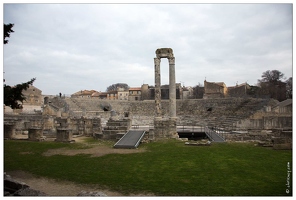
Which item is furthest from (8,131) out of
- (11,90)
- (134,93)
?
(134,93)

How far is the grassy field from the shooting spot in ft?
21.4

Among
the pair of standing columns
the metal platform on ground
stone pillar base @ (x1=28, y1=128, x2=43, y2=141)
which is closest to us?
the metal platform on ground

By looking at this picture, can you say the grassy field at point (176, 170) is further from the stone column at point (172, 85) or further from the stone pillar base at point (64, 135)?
the stone column at point (172, 85)

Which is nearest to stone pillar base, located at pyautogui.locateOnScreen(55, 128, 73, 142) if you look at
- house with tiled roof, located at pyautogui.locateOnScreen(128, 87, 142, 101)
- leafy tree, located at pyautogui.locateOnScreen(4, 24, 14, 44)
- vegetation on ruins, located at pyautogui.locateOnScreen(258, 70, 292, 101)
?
leafy tree, located at pyautogui.locateOnScreen(4, 24, 14, 44)

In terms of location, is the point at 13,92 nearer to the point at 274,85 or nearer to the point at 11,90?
the point at 11,90

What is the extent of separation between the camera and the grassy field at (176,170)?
6531 mm

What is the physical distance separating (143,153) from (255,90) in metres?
36.1

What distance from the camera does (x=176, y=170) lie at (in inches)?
329

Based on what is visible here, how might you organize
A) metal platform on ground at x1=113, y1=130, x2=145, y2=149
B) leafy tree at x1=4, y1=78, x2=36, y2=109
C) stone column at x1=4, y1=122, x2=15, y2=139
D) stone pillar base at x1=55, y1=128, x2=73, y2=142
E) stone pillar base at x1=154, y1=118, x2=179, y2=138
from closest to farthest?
leafy tree at x1=4, y1=78, x2=36, y2=109
metal platform on ground at x1=113, y1=130, x2=145, y2=149
stone pillar base at x1=55, y1=128, x2=73, y2=142
stone column at x1=4, y1=122, x2=15, y2=139
stone pillar base at x1=154, y1=118, x2=179, y2=138

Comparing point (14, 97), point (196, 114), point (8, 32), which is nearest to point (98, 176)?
point (14, 97)

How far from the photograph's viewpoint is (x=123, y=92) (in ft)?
223

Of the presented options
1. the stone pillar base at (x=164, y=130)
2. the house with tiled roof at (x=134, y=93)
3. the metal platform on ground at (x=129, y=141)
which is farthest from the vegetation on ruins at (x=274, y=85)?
the house with tiled roof at (x=134, y=93)

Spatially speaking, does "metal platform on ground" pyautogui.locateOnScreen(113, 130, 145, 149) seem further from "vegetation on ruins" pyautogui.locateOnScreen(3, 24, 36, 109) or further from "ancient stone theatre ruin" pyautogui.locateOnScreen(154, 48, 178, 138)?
"vegetation on ruins" pyautogui.locateOnScreen(3, 24, 36, 109)

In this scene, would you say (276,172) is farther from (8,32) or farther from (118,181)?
(8,32)
